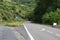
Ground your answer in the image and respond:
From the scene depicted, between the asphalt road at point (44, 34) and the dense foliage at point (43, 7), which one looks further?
the dense foliage at point (43, 7)

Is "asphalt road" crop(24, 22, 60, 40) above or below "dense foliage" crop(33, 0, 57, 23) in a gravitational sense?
above

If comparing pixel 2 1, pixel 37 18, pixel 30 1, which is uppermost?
pixel 2 1

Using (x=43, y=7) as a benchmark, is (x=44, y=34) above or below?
above

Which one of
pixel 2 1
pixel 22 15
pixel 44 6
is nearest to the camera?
pixel 44 6

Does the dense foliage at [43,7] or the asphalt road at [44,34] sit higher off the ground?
the asphalt road at [44,34]

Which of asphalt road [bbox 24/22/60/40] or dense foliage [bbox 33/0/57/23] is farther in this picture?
dense foliage [bbox 33/0/57/23]

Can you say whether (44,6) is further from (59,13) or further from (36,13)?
(59,13)

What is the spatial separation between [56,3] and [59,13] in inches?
722

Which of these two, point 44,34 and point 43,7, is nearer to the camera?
point 44,34

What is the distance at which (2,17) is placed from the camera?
302 feet

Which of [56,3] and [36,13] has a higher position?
[56,3]

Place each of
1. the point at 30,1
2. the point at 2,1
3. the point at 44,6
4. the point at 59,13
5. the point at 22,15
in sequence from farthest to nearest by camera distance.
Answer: the point at 30,1 → the point at 22,15 → the point at 2,1 → the point at 44,6 → the point at 59,13

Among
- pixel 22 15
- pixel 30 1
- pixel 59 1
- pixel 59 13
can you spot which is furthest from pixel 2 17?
pixel 30 1

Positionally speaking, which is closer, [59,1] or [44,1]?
[59,1]
